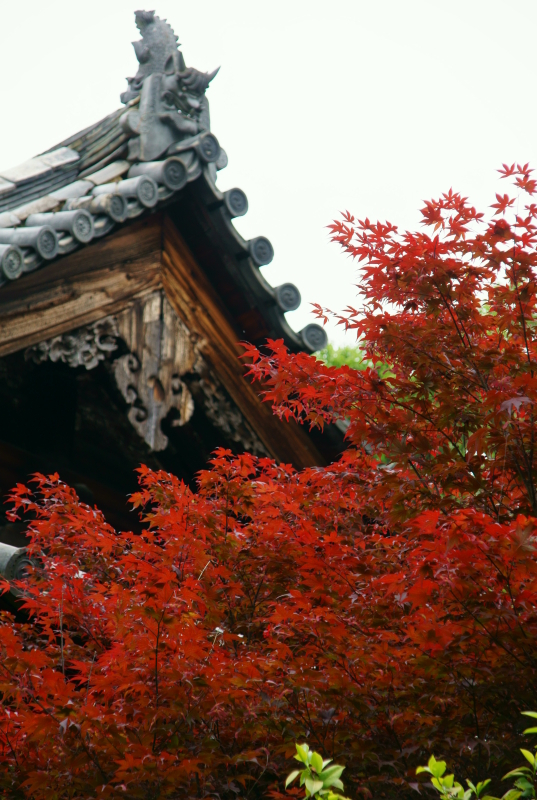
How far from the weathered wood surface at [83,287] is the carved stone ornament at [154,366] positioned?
17cm

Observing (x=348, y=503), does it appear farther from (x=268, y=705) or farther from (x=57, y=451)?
(x=57, y=451)

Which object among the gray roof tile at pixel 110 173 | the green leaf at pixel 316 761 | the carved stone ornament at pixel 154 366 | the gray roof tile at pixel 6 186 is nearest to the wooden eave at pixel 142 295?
the carved stone ornament at pixel 154 366

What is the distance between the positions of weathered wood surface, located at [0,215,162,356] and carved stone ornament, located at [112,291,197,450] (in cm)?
17

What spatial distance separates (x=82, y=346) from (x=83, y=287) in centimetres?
50

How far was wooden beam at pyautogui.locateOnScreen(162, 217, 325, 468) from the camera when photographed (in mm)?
6535

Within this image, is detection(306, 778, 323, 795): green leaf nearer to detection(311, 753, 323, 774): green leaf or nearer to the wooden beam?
detection(311, 753, 323, 774): green leaf

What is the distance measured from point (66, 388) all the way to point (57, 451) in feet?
2.35

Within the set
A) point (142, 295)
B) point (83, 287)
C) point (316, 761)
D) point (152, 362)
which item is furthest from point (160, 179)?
point (316, 761)

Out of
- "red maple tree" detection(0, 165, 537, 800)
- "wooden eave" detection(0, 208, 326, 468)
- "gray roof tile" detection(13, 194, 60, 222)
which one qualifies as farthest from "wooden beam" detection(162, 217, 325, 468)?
"red maple tree" detection(0, 165, 537, 800)

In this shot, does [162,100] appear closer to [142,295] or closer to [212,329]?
[142,295]

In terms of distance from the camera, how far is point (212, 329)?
265 inches

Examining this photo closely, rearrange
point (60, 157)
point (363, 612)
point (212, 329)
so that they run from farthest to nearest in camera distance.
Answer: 1. point (60, 157)
2. point (212, 329)
3. point (363, 612)

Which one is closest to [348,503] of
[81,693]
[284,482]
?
[284,482]

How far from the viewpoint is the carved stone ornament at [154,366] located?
19.7 feet
